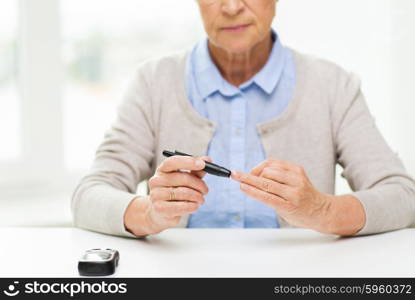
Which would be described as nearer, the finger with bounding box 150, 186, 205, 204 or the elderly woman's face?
the finger with bounding box 150, 186, 205, 204

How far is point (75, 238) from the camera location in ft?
3.62

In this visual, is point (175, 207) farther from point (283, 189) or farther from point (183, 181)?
point (283, 189)

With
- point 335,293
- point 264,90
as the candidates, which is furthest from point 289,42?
point 335,293

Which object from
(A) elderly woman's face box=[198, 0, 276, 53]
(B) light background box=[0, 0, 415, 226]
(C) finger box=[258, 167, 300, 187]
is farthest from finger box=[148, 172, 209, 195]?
(B) light background box=[0, 0, 415, 226]

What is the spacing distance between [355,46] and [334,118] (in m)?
0.69

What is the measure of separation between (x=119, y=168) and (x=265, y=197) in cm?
45

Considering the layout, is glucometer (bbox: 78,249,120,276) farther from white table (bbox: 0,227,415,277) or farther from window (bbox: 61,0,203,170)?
window (bbox: 61,0,203,170)

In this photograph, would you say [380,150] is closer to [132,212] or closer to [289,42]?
[132,212]

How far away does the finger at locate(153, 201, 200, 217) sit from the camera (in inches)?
39.1

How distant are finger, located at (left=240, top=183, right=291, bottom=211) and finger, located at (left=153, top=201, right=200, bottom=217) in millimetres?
89

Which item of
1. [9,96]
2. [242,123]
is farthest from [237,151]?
[9,96]

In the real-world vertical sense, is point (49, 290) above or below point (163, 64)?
below

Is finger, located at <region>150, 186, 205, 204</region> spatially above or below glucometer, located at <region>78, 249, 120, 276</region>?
above

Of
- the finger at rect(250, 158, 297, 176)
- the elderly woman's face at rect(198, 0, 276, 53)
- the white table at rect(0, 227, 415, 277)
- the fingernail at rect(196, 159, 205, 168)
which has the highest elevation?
the elderly woman's face at rect(198, 0, 276, 53)
